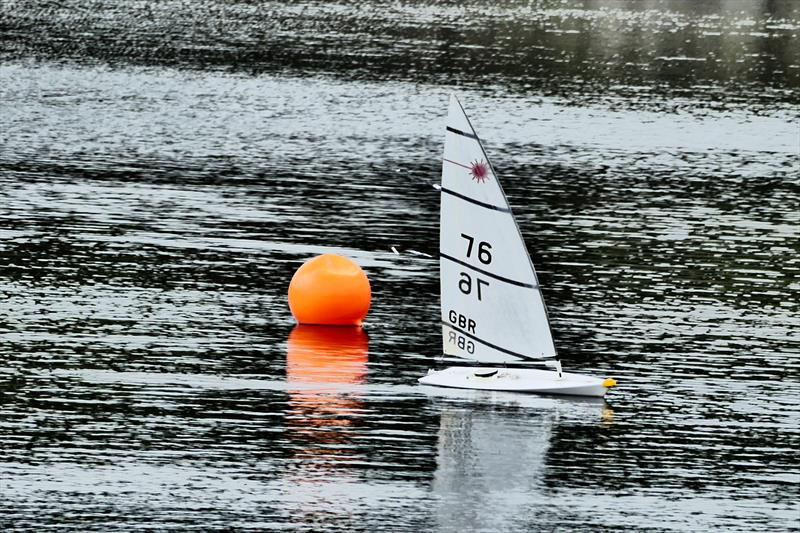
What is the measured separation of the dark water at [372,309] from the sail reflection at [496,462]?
0.07 meters

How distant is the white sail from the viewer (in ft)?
109

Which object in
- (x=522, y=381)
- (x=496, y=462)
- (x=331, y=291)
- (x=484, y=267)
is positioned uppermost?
(x=484, y=267)

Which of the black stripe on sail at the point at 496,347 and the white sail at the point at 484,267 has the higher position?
the white sail at the point at 484,267

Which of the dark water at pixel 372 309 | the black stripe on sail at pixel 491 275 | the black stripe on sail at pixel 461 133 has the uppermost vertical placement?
the black stripe on sail at pixel 461 133

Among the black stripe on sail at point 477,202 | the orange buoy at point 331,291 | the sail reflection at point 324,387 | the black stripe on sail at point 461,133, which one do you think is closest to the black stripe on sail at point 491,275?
the black stripe on sail at point 477,202

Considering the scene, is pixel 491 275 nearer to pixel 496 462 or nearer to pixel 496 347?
pixel 496 347

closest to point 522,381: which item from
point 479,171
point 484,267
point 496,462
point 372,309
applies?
point 484,267

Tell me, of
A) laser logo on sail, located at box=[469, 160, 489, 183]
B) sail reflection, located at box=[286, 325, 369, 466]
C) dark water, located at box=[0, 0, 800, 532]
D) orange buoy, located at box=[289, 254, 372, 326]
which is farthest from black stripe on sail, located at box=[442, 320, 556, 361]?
orange buoy, located at box=[289, 254, 372, 326]

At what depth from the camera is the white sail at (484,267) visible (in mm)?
33344

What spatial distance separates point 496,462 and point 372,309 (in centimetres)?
1214

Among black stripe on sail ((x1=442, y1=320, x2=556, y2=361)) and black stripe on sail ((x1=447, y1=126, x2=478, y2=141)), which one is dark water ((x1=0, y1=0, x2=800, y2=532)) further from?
black stripe on sail ((x1=447, y1=126, x2=478, y2=141))

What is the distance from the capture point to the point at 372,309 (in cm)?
4141

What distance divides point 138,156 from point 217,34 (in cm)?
5529

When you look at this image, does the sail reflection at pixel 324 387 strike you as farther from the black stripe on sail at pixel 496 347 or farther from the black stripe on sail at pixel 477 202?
the black stripe on sail at pixel 477 202
